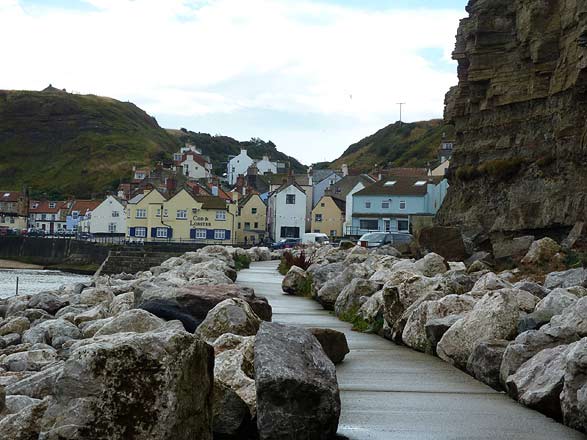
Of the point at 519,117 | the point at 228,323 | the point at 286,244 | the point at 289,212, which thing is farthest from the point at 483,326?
the point at 289,212

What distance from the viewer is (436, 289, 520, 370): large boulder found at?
10039 millimetres

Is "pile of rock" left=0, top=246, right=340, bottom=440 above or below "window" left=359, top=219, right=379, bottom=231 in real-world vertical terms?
below

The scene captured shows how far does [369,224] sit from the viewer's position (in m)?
86.4

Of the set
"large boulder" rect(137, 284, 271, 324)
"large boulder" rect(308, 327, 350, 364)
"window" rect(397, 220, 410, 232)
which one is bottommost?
"large boulder" rect(308, 327, 350, 364)

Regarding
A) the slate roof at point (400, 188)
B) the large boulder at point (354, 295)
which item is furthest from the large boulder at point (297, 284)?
the slate roof at point (400, 188)

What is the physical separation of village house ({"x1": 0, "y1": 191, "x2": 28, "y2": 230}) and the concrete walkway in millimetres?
123057

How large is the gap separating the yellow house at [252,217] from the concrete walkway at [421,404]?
283 feet

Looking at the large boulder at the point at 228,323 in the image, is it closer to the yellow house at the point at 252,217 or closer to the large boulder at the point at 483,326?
the large boulder at the point at 483,326

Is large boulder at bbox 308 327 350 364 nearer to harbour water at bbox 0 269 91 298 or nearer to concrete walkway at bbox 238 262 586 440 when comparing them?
concrete walkway at bbox 238 262 586 440

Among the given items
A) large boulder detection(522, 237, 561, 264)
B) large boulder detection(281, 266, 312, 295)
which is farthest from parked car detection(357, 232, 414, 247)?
large boulder detection(522, 237, 561, 264)

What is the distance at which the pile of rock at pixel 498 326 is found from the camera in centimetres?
779

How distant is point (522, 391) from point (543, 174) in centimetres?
2606

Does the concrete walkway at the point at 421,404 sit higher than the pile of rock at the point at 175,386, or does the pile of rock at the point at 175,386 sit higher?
the pile of rock at the point at 175,386

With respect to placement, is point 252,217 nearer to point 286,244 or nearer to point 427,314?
point 286,244
